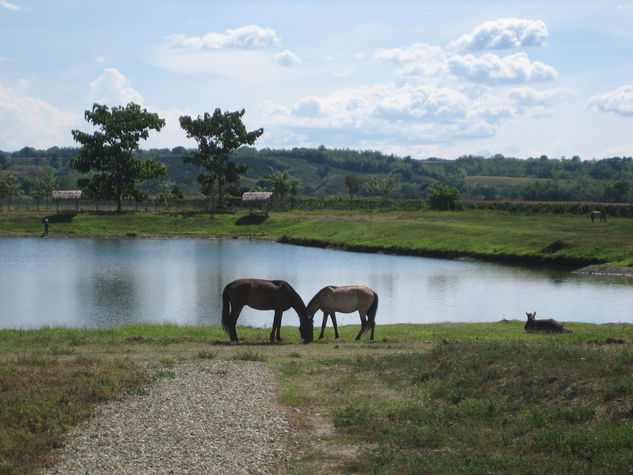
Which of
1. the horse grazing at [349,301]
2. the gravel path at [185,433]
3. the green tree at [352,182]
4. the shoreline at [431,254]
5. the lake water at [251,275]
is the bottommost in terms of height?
the lake water at [251,275]

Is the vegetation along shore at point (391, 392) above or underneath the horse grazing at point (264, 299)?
underneath

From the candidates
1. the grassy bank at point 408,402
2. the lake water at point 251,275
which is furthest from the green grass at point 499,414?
the lake water at point 251,275

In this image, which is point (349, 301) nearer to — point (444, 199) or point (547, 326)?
point (547, 326)

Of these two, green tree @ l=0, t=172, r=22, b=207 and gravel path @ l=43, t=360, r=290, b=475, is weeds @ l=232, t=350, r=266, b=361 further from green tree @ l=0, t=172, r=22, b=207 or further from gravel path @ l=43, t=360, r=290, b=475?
green tree @ l=0, t=172, r=22, b=207

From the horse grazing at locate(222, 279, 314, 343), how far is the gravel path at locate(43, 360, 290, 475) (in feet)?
23.1

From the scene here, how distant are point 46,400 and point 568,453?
9564 mm

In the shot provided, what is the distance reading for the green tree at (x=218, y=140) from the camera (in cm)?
10662

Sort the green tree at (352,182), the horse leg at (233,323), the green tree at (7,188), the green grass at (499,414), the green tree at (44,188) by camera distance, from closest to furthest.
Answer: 1. the green grass at (499,414)
2. the horse leg at (233,323)
3. the green tree at (7,188)
4. the green tree at (44,188)
5. the green tree at (352,182)

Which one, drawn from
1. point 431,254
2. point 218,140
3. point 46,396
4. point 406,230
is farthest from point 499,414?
point 218,140

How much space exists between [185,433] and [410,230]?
6953cm

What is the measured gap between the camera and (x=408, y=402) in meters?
14.1

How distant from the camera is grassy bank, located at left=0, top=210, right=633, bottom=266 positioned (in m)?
62.0

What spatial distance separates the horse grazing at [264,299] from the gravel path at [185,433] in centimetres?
704

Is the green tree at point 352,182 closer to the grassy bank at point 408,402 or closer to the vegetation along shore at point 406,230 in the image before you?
the vegetation along shore at point 406,230
